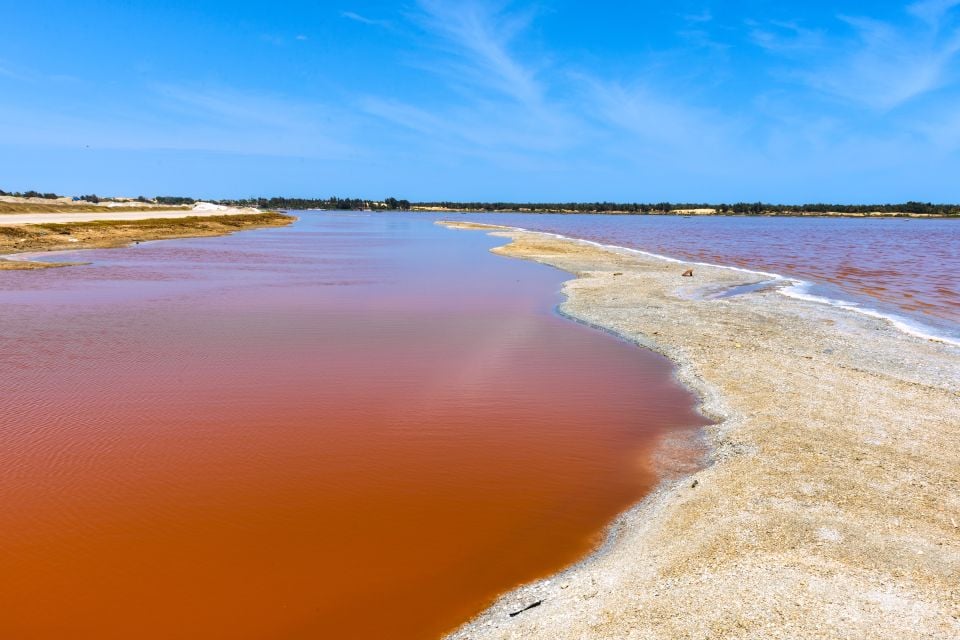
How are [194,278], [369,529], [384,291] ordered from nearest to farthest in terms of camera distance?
[369,529] → [384,291] → [194,278]

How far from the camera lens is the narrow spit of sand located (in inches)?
202

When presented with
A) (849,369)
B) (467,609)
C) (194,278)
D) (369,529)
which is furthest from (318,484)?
(194,278)

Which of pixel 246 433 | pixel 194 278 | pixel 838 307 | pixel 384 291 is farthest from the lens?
pixel 194 278

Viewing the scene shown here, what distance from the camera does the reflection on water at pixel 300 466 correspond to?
5887 mm

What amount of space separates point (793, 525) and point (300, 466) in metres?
6.26

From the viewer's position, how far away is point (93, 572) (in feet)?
20.2

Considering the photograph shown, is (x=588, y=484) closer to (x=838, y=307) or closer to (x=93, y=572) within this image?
(x=93, y=572)

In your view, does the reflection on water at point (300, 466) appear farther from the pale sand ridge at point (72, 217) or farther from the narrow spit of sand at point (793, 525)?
the pale sand ridge at point (72, 217)

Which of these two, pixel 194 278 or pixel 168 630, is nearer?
pixel 168 630

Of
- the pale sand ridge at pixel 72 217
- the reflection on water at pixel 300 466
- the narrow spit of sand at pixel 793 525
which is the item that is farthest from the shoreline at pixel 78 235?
the narrow spit of sand at pixel 793 525

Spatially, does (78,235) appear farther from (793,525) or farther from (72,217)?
(793,525)

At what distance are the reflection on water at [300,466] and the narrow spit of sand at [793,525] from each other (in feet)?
2.42

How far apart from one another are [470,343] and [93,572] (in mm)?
10769

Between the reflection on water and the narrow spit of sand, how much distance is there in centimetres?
74
